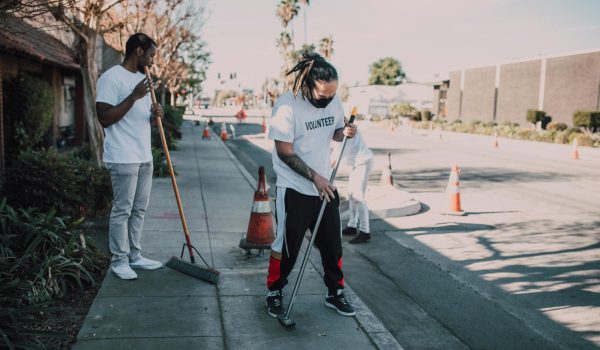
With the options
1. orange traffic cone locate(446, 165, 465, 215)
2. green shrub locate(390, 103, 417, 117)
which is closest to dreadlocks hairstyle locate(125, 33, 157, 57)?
orange traffic cone locate(446, 165, 465, 215)

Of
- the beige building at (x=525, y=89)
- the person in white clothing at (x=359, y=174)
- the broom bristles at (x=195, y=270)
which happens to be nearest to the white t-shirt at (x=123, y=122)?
the broom bristles at (x=195, y=270)

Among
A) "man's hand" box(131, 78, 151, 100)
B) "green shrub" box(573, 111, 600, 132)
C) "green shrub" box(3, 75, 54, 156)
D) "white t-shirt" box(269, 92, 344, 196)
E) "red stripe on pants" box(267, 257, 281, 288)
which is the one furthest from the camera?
"green shrub" box(573, 111, 600, 132)

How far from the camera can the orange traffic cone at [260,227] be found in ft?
18.8

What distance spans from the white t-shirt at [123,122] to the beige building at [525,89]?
112 ft

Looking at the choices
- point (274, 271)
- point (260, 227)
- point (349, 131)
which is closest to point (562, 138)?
point (260, 227)

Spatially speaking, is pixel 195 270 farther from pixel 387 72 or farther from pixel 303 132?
pixel 387 72

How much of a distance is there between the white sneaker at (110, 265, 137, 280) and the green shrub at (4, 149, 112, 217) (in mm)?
1752

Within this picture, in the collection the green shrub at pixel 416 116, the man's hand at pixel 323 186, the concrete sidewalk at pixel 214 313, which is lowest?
the concrete sidewalk at pixel 214 313

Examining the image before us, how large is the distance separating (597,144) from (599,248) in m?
20.5

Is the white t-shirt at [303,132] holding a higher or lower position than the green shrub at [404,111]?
lower

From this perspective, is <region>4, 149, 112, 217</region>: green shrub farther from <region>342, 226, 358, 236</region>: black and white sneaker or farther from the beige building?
the beige building

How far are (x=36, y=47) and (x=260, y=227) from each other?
34.1ft

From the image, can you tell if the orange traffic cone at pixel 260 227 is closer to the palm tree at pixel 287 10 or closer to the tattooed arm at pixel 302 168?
the tattooed arm at pixel 302 168

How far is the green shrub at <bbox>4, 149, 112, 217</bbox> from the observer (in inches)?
238
